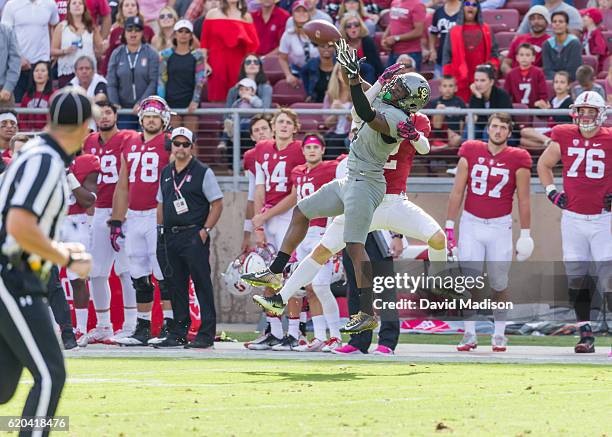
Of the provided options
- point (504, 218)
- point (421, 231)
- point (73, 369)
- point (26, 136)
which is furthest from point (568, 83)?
point (73, 369)

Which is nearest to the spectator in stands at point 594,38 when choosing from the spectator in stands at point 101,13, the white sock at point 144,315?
the spectator in stands at point 101,13

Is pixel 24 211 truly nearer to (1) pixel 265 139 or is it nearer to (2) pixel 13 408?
(2) pixel 13 408

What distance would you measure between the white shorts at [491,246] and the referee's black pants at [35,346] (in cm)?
718

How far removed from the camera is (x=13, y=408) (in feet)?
23.9

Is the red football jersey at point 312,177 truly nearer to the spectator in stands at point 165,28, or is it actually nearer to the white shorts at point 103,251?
the white shorts at point 103,251

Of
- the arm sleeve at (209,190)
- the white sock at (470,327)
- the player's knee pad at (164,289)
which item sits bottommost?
the white sock at (470,327)

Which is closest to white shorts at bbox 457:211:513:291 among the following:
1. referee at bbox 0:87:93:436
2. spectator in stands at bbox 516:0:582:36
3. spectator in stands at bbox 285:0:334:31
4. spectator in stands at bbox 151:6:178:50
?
spectator in stands at bbox 516:0:582:36

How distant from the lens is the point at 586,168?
1168 centimetres

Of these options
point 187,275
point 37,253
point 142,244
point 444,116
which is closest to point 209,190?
point 187,275

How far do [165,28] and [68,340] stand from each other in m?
5.13

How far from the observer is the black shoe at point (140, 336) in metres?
12.1

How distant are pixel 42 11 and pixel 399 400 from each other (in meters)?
9.54

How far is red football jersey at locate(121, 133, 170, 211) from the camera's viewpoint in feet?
40.7

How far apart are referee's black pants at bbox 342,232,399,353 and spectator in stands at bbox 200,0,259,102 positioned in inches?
186
